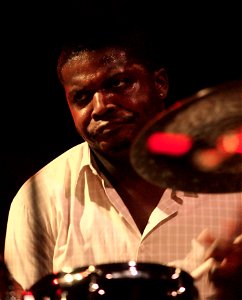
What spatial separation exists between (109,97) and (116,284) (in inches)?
36.0

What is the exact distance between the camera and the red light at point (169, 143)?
5.26 ft

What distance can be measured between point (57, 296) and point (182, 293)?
36 cm

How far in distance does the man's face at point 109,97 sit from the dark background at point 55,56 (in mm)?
463

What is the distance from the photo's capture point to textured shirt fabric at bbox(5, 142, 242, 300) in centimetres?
241

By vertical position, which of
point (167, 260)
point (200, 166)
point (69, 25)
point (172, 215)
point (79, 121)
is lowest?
point (167, 260)

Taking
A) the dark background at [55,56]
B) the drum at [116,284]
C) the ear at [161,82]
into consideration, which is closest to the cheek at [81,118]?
the ear at [161,82]

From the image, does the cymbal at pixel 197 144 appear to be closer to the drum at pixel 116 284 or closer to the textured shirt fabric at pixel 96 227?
the drum at pixel 116 284

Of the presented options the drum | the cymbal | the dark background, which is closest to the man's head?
the dark background

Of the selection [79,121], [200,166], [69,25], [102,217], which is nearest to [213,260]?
[200,166]

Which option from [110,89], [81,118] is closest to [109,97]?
[110,89]

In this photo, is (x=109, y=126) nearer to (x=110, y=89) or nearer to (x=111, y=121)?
(x=111, y=121)

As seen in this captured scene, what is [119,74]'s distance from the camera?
2381 mm

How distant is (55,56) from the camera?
3.28 meters

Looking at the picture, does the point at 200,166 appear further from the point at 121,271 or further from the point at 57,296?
the point at 57,296
